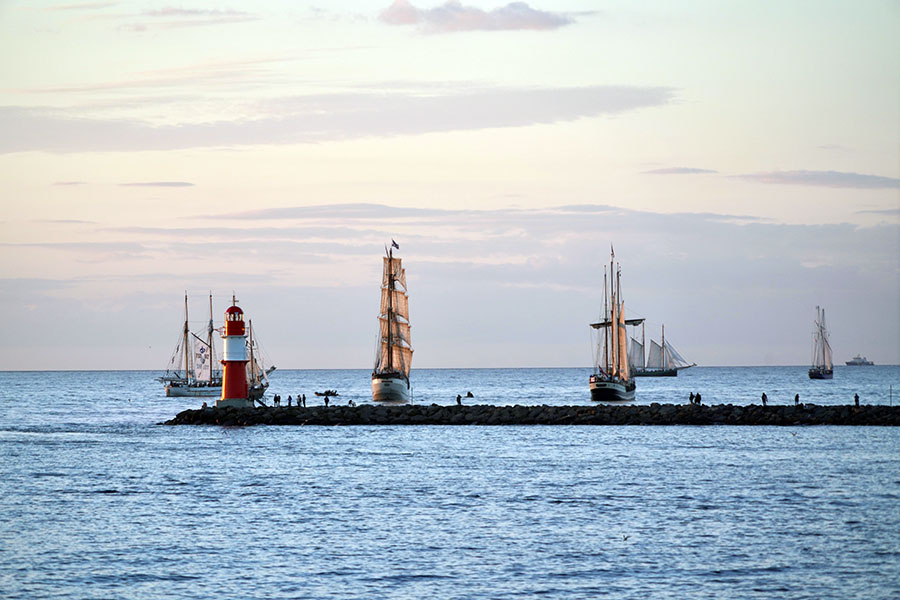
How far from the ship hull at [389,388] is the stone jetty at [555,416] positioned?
486 inches

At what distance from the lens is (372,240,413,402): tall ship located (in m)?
105

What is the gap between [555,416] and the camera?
3346 inches

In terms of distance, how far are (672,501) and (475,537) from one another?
32.9 feet

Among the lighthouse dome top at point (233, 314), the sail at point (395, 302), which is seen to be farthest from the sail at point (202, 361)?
the lighthouse dome top at point (233, 314)

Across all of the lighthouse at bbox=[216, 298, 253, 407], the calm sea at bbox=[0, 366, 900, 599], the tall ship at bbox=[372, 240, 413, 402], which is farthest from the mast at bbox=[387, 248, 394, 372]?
the calm sea at bbox=[0, 366, 900, 599]

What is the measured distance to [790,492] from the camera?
140ft

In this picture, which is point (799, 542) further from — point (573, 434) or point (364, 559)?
point (573, 434)

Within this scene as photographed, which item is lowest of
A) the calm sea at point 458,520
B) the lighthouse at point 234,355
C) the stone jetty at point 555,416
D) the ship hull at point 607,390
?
the calm sea at point 458,520

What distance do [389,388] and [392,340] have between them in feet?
17.3

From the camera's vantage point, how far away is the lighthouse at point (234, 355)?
7894 cm

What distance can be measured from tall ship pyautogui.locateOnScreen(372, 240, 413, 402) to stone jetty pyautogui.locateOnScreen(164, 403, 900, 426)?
13065 millimetres

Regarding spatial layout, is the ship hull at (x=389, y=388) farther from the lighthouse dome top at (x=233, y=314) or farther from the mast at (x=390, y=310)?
the lighthouse dome top at (x=233, y=314)

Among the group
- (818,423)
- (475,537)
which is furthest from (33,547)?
(818,423)

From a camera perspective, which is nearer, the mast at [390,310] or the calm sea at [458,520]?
the calm sea at [458,520]
